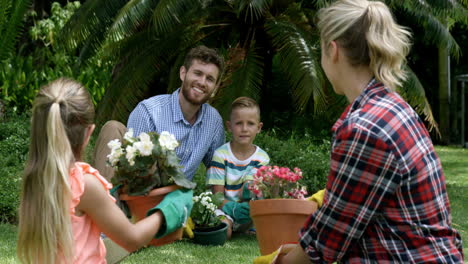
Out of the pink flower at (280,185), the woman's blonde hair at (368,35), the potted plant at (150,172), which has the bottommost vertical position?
the pink flower at (280,185)

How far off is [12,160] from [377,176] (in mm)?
6173

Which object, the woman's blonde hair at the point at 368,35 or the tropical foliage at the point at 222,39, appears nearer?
the woman's blonde hair at the point at 368,35

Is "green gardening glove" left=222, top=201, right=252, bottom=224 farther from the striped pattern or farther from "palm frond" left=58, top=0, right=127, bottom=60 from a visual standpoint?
"palm frond" left=58, top=0, right=127, bottom=60

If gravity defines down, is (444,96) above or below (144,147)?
below

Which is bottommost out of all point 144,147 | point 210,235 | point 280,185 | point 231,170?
point 210,235

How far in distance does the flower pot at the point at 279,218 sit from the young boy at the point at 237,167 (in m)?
1.90

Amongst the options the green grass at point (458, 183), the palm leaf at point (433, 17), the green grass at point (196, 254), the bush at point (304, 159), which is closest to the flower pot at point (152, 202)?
the green grass at point (196, 254)

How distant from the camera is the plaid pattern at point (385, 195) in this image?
2.18 metres

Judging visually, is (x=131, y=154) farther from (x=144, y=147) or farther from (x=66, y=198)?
(x=66, y=198)

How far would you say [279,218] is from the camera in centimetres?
327

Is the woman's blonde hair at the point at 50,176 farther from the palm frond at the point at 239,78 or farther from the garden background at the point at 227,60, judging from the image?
the palm frond at the point at 239,78

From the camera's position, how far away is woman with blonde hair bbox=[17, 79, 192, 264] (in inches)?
96.3

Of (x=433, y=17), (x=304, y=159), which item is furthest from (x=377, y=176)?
(x=433, y=17)

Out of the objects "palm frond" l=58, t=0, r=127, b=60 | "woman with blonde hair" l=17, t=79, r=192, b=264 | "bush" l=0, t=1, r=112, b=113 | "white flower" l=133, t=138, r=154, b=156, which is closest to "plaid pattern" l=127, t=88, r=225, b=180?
"white flower" l=133, t=138, r=154, b=156
